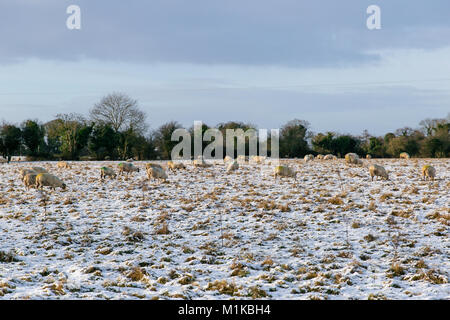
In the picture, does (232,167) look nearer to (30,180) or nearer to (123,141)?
(30,180)

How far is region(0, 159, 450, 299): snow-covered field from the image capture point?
8.34 m

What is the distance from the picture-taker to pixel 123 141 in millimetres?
59031

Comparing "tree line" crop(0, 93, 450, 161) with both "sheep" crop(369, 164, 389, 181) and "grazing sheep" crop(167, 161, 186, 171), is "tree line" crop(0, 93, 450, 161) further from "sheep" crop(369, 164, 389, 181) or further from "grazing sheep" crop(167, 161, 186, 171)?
"sheep" crop(369, 164, 389, 181)

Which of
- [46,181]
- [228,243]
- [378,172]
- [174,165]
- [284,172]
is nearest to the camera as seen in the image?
[228,243]

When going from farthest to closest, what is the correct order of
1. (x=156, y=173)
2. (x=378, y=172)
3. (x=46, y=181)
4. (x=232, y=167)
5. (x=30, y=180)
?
(x=232, y=167)
(x=156, y=173)
(x=378, y=172)
(x=30, y=180)
(x=46, y=181)

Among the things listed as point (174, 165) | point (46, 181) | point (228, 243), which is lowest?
point (228, 243)

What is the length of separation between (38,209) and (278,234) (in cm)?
963

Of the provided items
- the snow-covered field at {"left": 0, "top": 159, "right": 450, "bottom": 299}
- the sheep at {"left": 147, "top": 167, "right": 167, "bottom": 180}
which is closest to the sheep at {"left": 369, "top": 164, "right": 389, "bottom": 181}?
the snow-covered field at {"left": 0, "top": 159, "right": 450, "bottom": 299}

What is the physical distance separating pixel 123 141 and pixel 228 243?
50.3 metres

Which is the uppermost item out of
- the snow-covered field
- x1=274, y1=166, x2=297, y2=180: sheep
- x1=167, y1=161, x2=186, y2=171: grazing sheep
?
x1=167, y1=161, x2=186, y2=171: grazing sheep

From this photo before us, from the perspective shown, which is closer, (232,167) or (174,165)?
(232,167)

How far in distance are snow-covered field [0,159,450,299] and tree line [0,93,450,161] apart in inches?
1539

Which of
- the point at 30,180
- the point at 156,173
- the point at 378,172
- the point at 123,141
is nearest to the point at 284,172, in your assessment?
the point at 378,172
